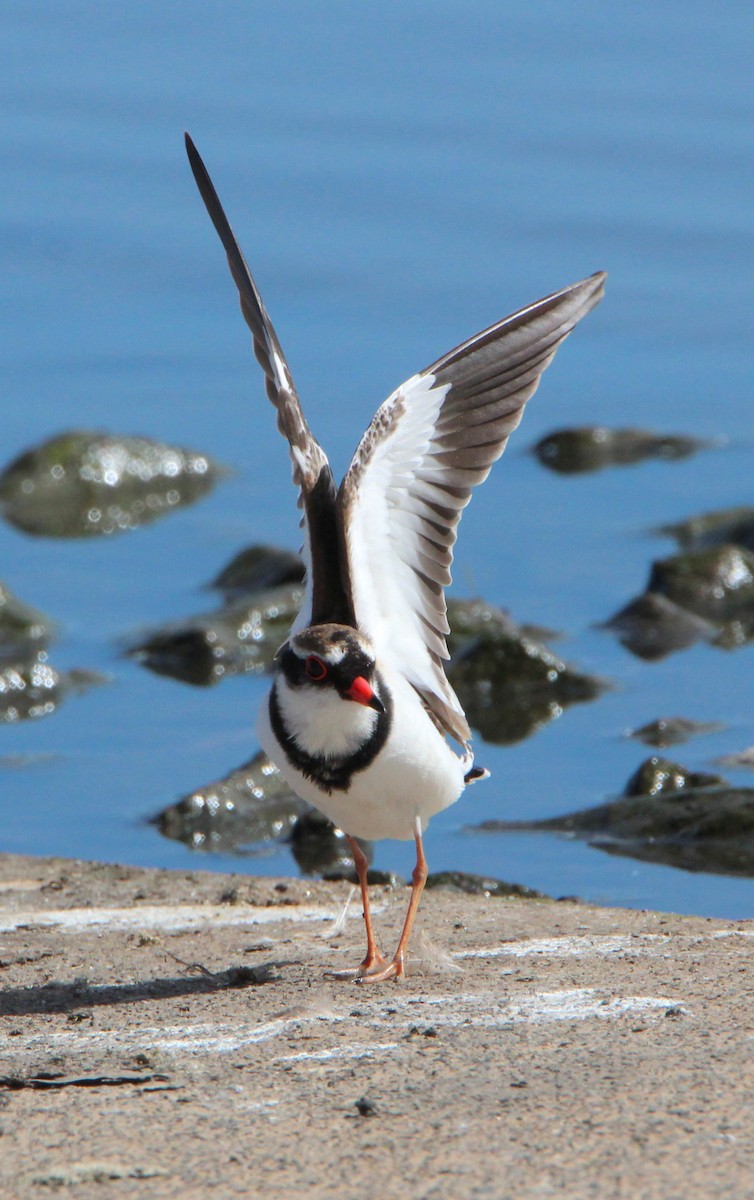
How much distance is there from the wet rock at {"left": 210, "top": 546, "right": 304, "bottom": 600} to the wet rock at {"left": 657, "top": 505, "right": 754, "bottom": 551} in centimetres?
250

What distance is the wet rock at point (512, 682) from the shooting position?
398 inches

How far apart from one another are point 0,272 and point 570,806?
7980 mm

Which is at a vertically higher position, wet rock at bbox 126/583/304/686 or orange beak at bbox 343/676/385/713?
wet rock at bbox 126/583/304/686

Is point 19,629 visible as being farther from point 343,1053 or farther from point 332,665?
point 343,1053

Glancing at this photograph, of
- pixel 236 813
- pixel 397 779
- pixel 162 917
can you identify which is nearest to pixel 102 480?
pixel 236 813

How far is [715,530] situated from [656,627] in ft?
4.48

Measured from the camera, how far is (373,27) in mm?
18953

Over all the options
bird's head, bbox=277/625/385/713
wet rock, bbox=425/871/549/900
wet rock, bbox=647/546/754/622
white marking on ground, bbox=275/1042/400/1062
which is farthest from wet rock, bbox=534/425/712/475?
white marking on ground, bbox=275/1042/400/1062

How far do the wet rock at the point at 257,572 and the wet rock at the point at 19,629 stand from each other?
116 cm

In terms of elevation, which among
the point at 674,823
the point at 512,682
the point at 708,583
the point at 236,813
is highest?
the point at 708,583

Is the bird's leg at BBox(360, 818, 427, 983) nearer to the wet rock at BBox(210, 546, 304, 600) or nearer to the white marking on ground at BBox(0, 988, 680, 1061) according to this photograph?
the white marking on ground at BBox(0, 988, 680, 1061)

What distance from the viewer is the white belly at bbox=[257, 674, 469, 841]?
5.88 meters

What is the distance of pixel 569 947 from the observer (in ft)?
19.8

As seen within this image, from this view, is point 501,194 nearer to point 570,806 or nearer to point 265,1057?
point 570,806
